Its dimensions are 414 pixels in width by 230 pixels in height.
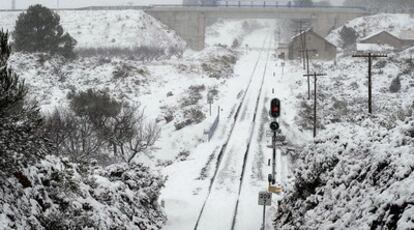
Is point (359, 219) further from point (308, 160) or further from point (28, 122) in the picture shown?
point (28, 122)

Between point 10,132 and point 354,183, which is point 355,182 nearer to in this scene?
point 354,183

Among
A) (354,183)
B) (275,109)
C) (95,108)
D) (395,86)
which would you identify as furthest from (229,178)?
(395,86)

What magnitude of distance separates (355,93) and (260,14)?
53.0 metres

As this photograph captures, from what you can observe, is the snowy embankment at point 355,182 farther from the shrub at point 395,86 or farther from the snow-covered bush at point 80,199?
the shrub at point 395,86

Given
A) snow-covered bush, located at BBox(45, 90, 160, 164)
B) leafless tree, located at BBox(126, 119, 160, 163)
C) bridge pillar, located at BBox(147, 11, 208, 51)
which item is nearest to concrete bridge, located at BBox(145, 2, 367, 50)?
bridge pillar, located at BBox(147, 11, 208, 51)

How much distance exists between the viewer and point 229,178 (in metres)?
25.9

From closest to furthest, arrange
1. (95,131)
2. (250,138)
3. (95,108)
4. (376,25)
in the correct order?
1. (95,131)
2. (95,108)
3. (250,138)
4. (376,25)

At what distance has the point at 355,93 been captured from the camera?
2114 inches

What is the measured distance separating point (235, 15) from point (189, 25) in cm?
1031

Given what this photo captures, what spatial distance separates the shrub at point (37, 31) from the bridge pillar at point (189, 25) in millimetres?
46327

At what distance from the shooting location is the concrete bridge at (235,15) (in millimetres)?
101500

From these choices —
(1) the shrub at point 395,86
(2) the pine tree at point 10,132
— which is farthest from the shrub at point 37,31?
(2) the pine tree at point 10,132

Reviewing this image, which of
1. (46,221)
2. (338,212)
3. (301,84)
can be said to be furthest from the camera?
(301,84)

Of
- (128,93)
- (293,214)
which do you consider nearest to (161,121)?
(128,93)
